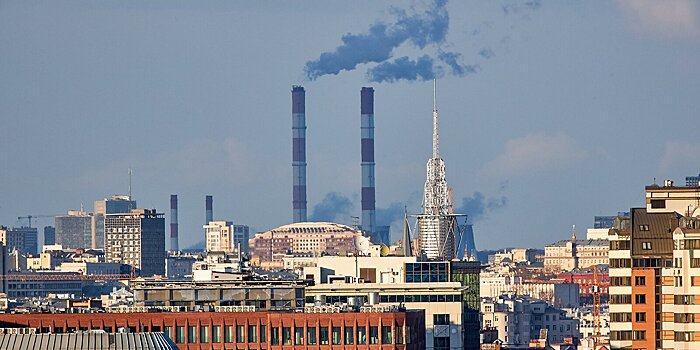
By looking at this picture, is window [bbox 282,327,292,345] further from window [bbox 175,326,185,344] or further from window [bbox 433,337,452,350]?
window [bbox 433,337,452,350]

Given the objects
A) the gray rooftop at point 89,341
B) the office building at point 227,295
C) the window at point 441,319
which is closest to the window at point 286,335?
the office building at point 227,295

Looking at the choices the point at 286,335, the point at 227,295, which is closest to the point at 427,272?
the point at 227,295

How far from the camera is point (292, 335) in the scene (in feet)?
396

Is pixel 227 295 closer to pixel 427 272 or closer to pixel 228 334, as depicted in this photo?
pixel 228 334

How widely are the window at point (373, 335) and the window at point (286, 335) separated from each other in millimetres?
3272

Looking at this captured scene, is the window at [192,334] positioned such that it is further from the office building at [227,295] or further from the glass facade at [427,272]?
the glass facade at [427,272]

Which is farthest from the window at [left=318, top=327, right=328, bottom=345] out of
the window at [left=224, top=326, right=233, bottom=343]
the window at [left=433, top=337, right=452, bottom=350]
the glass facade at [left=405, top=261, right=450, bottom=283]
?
the glass facade at [left=405, top=261, right=450, bottom=283]

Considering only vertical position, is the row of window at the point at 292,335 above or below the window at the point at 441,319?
below

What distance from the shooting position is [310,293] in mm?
147875

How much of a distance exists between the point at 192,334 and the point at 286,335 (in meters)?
3.88

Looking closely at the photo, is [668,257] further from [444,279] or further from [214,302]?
[444,279]

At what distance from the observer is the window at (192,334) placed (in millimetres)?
121000

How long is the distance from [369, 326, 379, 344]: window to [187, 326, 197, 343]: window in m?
7.16

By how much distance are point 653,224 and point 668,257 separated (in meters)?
2.77
